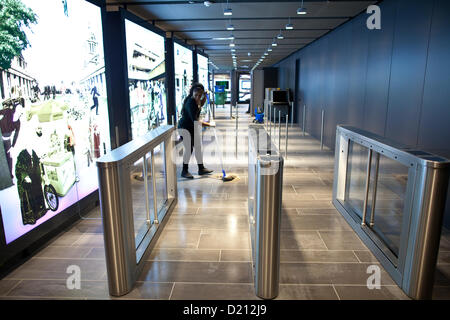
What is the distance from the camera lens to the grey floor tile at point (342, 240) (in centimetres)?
291

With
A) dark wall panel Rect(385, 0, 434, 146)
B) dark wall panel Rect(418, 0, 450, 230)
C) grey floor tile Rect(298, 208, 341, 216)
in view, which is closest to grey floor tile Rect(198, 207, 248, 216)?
grey floor tile Rect(298, 208, 341, 216)

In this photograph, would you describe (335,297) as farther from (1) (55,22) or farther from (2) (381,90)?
(2) (381,90)

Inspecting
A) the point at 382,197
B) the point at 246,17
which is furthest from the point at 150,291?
the point at 246,17

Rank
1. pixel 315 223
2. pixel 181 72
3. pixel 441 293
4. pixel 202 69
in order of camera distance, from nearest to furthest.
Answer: pixel 441 293
pixel 315 223
pixel 181 72
pixel 202 69

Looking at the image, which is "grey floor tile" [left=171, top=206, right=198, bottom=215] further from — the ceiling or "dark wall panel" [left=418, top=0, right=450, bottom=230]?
the ceiling

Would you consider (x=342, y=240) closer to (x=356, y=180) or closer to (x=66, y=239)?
(x=356, y=180)

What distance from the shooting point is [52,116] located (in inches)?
123

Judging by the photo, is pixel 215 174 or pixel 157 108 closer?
pixel 215 174

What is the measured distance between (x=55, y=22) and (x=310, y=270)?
3.07m

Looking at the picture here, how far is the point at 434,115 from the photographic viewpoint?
11.5 ft

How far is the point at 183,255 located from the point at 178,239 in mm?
317

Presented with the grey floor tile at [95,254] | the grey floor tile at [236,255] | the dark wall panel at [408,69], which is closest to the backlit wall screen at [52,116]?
the grey floor tile at [95,254]
